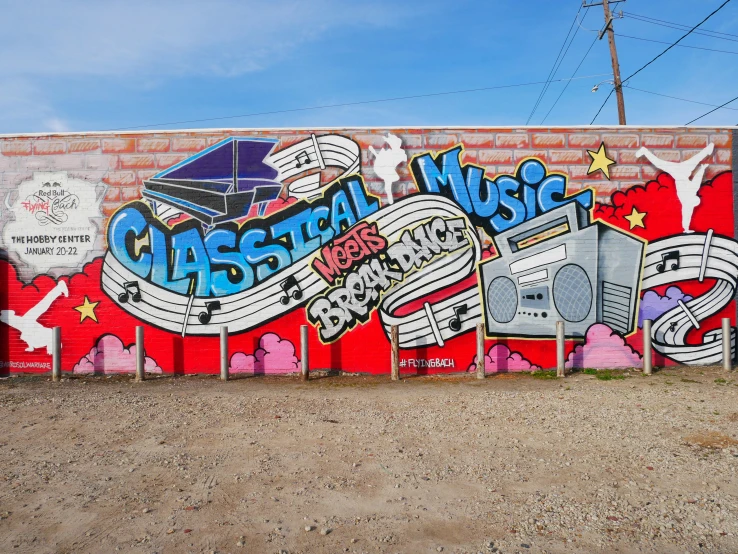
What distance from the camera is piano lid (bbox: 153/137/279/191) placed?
31.7 feet

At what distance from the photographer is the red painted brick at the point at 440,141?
967 cm

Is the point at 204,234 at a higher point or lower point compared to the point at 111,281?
higher

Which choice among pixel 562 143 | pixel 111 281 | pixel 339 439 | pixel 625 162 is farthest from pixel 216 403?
pixel 625 162

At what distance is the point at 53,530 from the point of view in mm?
3811

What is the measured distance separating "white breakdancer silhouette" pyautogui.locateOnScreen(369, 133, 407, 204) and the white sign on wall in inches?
230

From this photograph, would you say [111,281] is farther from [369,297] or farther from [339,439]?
[339,439]

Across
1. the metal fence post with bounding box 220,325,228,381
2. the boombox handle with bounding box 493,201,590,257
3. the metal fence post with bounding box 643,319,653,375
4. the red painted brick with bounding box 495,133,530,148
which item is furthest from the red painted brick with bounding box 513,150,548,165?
the metal fence post with bounding box 220,325,228,381

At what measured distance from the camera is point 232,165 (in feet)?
31.8

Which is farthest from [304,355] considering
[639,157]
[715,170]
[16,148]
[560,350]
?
[715,170]

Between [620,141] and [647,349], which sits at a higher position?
[620,141]

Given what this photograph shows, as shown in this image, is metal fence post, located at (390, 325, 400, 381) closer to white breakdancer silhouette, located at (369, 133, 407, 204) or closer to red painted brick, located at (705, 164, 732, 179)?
white breakdancer silhouette, located at (369, 133, 407, 204)

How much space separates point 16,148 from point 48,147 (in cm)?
66

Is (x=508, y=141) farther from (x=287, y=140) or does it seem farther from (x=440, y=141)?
(x=287, y=140)

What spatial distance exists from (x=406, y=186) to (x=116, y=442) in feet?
22.1
